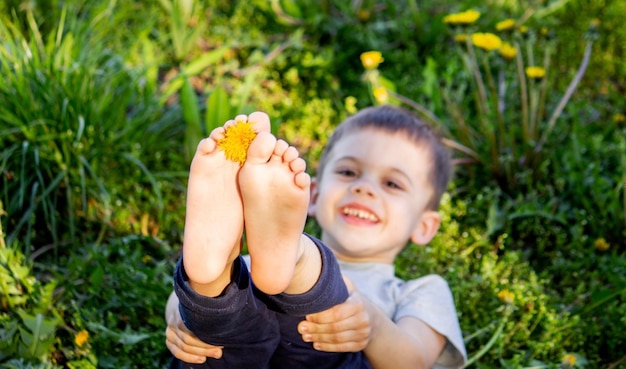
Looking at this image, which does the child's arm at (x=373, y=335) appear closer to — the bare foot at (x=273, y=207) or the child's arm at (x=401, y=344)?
the child's arm at (x=401, y=344)

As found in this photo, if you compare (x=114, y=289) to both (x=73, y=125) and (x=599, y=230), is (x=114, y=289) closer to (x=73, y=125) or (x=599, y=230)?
(x=73, y=125)

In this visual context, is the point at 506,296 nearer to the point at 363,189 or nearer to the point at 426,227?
the point at 426,227

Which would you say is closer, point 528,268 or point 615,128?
point 528,268

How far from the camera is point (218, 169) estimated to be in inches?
56.5

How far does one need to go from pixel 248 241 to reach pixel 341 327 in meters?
0.32

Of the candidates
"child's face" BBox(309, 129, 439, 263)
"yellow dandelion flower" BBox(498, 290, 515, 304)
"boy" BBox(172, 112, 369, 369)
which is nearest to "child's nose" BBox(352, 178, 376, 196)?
"child's face" BBox(309, 129, 439, 263)

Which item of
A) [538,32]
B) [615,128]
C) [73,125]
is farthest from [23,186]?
[538,32]

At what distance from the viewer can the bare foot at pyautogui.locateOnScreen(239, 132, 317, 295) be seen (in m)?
1.42

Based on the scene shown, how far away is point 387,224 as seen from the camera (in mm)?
2182

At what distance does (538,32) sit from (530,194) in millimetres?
1401

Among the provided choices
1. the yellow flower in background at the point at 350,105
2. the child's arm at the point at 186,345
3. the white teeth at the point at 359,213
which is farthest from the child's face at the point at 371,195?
the yellow flower in background at the point at 350,105

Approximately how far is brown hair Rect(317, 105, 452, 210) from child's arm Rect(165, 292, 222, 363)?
2.57 feet

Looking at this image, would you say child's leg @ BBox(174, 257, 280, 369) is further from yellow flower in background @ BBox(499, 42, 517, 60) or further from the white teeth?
yellow flower in background @ BBox(499, 42, 517, 60)

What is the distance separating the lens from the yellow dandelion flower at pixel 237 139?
1.41 metres
